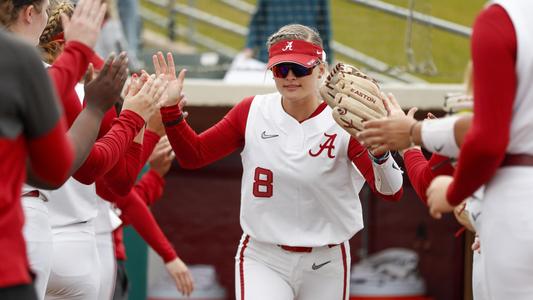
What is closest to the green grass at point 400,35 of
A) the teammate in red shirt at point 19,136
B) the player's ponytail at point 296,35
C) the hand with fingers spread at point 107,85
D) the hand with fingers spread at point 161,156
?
the hand with fingers spread at point 161,156

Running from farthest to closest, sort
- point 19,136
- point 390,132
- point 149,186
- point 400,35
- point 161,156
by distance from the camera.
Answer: point 400,35 < point 149,186 < point 161,156 < point 390,132 < point 19,136

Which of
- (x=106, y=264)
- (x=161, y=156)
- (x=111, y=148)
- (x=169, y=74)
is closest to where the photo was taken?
(x=111, y=148)

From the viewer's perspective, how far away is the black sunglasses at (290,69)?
4.64m

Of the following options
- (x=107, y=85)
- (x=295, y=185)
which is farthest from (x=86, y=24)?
(x=295, y=185)

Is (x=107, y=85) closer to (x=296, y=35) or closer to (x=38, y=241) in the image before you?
(x=38, y=241)

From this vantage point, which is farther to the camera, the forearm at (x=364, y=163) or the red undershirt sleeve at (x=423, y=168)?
the forearm at (x=364, y=163)

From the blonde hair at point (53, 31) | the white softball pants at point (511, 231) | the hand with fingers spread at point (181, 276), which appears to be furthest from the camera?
the hand with fingers spread at point (181, 276)

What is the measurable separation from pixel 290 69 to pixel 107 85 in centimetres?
120

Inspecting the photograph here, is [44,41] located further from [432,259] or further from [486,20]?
[432,259]

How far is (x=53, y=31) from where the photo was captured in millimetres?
4441

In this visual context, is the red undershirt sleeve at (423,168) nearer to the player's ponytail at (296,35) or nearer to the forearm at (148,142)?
the player's ponytail at (296,35)

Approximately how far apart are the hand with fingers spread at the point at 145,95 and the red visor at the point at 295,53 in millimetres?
591

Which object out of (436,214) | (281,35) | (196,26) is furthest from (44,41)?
(196,26)

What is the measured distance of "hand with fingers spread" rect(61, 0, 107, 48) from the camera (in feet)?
11.1
